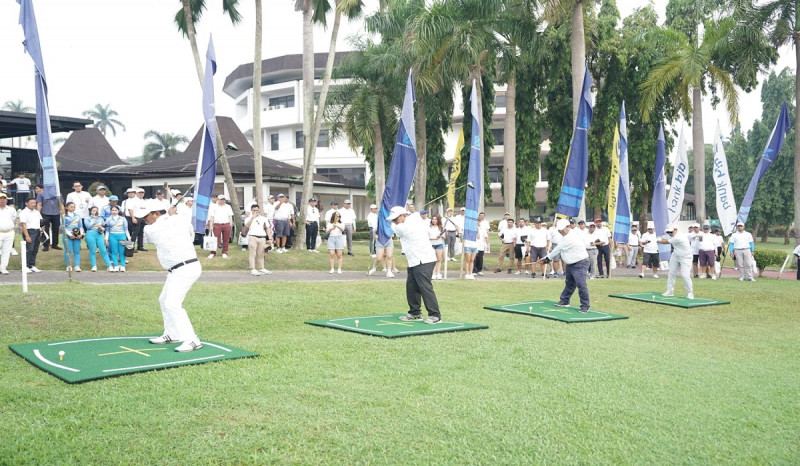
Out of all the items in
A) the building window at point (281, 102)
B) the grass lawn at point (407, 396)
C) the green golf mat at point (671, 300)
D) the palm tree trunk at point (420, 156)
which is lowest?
the grass lawn at point (407, 396)

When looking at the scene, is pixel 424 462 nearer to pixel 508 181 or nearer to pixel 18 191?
pixel 18 191

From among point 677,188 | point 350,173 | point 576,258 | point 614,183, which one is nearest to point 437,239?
point 576,258

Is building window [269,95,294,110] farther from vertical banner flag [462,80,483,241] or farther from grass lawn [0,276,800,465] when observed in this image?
grass lawn [0,276,800,465]

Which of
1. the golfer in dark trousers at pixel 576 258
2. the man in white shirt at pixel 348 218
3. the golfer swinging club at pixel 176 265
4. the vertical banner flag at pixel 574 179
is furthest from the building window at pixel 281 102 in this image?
the golfer swinging club at pixel 176 265

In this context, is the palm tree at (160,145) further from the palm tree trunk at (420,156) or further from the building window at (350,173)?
the palm tree trunk at (420,156)

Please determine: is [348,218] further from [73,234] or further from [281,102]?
[281,102]

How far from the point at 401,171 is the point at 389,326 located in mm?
5341

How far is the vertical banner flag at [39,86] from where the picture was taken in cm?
1274

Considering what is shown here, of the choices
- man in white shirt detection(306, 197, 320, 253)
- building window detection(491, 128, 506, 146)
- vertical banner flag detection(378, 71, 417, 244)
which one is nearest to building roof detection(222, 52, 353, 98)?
building window detection(491, 128, 506, 146)

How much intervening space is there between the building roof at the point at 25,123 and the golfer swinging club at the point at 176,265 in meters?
15.5

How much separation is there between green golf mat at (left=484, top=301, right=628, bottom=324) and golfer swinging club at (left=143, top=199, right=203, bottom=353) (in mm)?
6534

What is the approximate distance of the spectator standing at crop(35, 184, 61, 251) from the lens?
693 inches

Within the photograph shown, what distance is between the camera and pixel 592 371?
792 cm

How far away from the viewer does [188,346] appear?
819 cm
